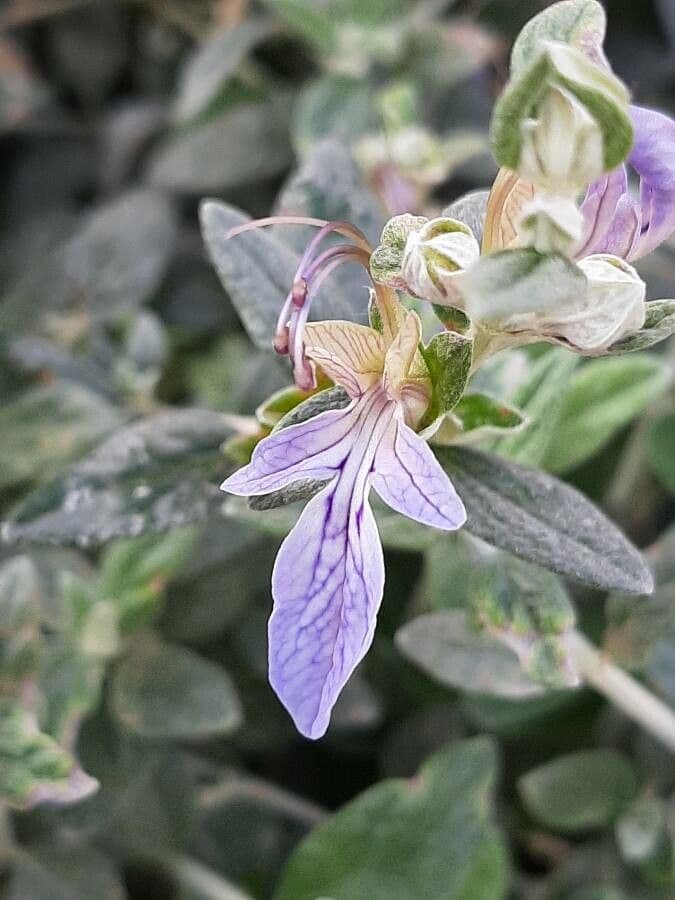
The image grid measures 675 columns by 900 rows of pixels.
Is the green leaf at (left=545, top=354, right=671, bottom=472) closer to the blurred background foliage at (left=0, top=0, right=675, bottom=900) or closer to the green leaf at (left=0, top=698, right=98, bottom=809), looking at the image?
the blurred background foliage at (left=0, top=0, right=675, bottom=900)

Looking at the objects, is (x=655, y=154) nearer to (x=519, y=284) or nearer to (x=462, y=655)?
(x=519, y=284)

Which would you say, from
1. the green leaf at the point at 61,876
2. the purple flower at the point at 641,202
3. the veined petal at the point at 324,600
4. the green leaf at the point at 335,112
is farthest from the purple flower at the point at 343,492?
the green leaf at the point at 335,112

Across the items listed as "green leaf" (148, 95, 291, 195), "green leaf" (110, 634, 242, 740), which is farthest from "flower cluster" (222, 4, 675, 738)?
"green leaf" (148, 95, 291, 195)

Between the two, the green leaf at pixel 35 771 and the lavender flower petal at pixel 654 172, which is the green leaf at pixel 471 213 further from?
the green leaf at pixel 35 771

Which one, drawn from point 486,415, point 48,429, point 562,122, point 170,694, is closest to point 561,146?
point 562,122

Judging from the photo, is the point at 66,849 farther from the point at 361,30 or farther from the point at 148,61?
the point at 148,61

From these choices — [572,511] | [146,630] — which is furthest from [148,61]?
[572,511]
